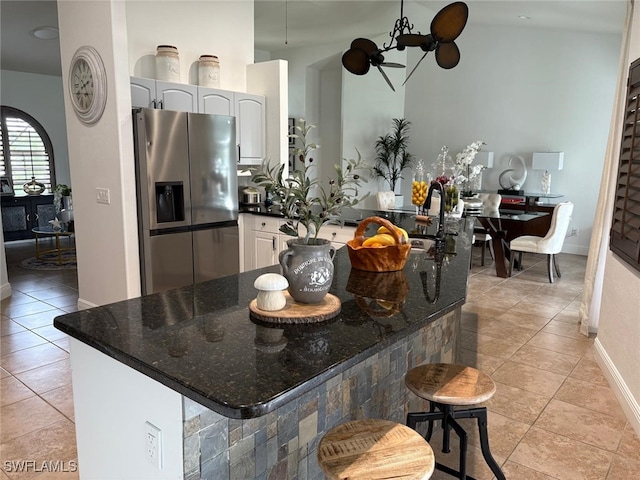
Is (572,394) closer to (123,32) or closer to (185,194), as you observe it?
(185,194)

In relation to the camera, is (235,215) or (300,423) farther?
(235,215)

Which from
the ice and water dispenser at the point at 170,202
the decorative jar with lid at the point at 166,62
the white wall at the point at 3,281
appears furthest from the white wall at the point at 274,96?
the white wall at the point at 3,281

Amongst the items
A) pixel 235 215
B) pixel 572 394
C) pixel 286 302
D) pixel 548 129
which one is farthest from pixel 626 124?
pixel 548 129

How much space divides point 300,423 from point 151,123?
2768mm

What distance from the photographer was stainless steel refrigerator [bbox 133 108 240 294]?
12.1 feet

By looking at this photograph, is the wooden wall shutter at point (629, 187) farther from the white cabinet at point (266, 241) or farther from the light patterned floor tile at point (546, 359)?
the white cabinet at point (266, 241)

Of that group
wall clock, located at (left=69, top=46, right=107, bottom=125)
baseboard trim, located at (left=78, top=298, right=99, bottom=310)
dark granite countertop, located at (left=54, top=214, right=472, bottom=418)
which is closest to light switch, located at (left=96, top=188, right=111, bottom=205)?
wall clock, located at (left=69, top=46, right=107, bottom=125)

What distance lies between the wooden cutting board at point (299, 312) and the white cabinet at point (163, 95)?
3101mm

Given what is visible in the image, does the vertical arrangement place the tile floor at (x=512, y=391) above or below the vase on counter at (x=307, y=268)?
below

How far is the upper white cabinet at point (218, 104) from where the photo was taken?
405 centimetres

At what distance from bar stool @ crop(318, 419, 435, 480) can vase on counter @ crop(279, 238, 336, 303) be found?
41cm

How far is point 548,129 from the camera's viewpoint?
723 cm

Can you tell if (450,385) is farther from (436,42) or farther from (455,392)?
(436,42)
